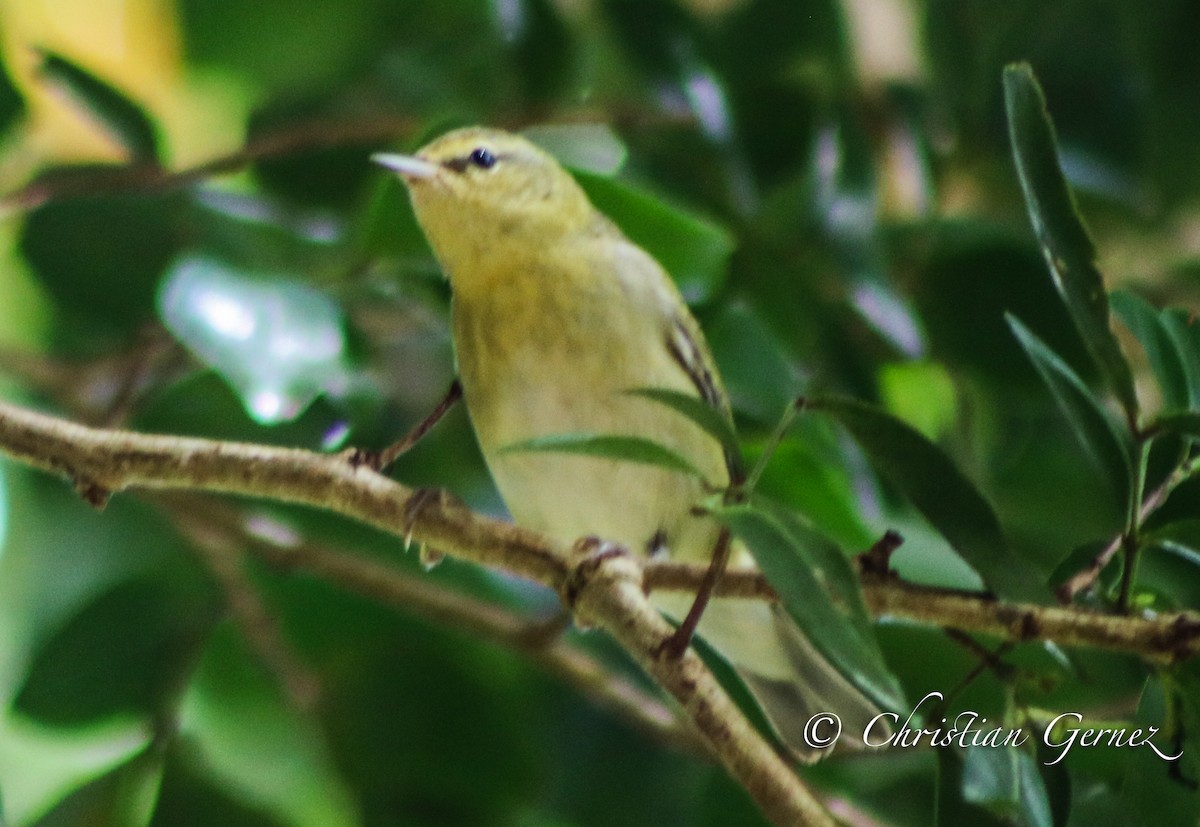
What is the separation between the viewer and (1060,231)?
95 cm

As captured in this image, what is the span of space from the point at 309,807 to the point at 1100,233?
157cm

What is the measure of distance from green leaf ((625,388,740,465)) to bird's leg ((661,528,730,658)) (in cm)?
8

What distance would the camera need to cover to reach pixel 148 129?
1870 mm

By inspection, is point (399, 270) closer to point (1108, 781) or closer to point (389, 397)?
point (389, 397)

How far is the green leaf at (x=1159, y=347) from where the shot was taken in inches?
39.9

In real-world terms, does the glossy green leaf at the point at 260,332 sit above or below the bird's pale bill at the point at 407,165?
below

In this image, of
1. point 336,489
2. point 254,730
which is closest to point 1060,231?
point 336,489

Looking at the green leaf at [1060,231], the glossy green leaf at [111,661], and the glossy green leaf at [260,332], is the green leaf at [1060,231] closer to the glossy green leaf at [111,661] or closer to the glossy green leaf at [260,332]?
the glossy green leaf at [260,332]

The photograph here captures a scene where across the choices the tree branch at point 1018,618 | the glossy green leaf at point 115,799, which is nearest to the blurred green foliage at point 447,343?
the glossy green leaf at point 115,799

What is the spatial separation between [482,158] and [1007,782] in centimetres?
101

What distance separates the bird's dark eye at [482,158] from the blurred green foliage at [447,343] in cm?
11

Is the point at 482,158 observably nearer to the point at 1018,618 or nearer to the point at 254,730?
the point at 254,730

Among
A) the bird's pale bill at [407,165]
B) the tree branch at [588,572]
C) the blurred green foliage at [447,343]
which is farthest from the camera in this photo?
the blurred green foliage at [447,343]

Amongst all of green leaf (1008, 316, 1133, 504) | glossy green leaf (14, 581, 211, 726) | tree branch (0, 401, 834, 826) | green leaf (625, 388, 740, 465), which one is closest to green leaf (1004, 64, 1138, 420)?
green leaf (1008, 316, 1133, 504)
